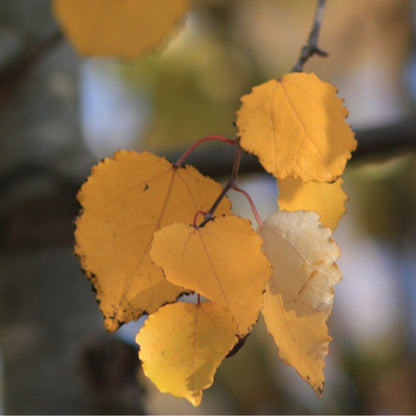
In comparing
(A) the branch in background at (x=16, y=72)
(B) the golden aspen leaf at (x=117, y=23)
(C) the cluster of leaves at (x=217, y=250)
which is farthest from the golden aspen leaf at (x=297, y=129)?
(A) the branch in background at (x=16, y=72)

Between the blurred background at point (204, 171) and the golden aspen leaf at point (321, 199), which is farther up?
the golden aspen leaf at point (321, 199)

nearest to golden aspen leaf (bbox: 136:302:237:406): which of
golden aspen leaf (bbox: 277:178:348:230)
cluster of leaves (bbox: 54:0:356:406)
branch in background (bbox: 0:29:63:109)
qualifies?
cluster of leaves (bbox: 54:0:356:406)

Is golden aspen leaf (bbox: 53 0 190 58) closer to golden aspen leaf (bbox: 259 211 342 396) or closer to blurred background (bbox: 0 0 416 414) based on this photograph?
blurred background (bbox: 0 0 416 414)

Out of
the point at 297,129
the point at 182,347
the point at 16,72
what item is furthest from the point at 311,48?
the point at 16,72

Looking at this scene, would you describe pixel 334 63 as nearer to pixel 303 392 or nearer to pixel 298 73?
pixel 303 392

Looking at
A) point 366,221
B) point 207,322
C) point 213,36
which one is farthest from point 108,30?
point 366,221

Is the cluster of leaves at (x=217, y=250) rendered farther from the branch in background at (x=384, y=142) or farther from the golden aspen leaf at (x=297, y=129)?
the branch in background at (x=384, y=142)

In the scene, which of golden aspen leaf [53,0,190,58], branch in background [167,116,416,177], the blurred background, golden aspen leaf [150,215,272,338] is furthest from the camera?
the blurred background
